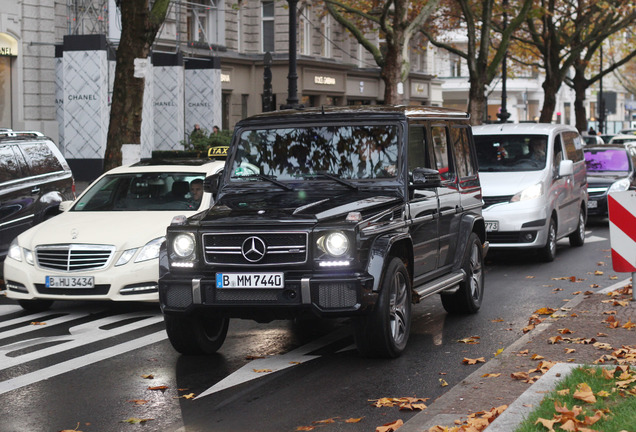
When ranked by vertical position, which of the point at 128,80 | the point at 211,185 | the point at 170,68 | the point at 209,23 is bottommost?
the point at 211,185

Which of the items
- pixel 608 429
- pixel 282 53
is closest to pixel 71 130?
pixel 282 53

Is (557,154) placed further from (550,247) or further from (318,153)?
(318,153)

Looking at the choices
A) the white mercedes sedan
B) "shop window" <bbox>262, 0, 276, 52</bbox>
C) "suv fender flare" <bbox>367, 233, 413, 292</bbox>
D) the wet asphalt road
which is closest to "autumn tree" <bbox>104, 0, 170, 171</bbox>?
the white mercedes sedan

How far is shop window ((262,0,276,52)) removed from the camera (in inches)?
1756

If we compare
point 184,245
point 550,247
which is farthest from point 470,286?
point 550,247

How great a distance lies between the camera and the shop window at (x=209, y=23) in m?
40.3

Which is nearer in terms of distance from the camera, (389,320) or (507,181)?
(389,320)

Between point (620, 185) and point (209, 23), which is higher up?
point (209, 23)

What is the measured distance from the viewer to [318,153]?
9438 millimetres

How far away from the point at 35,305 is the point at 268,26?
34615 mm

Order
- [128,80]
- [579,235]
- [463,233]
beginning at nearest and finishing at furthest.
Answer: [463,233], [128,80], [579,235]

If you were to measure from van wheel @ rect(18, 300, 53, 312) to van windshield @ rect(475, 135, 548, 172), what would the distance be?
733 cm

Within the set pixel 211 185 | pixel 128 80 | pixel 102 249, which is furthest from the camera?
pixel 128 80

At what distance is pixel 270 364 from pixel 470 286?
298 centimetres
